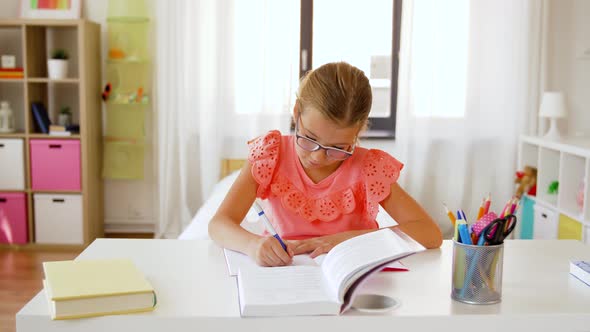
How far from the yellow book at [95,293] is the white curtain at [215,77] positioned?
9.19ft

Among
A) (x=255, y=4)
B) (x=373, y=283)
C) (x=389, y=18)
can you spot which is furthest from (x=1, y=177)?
(x=373, y=283)

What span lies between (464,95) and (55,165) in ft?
7.71

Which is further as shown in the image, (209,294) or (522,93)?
(522,93)

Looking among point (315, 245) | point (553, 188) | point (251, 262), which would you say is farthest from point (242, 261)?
point (553, 188)

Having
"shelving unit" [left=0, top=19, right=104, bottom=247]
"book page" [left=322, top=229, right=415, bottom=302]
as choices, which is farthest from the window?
"book page" [left=322, top=229, right=415, bottom=302]

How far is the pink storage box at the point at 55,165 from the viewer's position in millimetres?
3756

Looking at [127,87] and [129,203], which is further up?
[127,87]

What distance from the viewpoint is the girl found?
144cm

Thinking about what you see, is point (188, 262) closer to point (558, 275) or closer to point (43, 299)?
point (43, 299)

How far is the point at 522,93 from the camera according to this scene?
3.87 metres

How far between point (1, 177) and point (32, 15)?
3.02 feet

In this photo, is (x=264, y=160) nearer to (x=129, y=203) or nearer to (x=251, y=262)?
(x=251, y=262)

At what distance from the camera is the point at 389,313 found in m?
1.05

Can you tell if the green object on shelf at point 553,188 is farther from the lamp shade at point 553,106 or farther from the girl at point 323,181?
the girl at point 323,181
